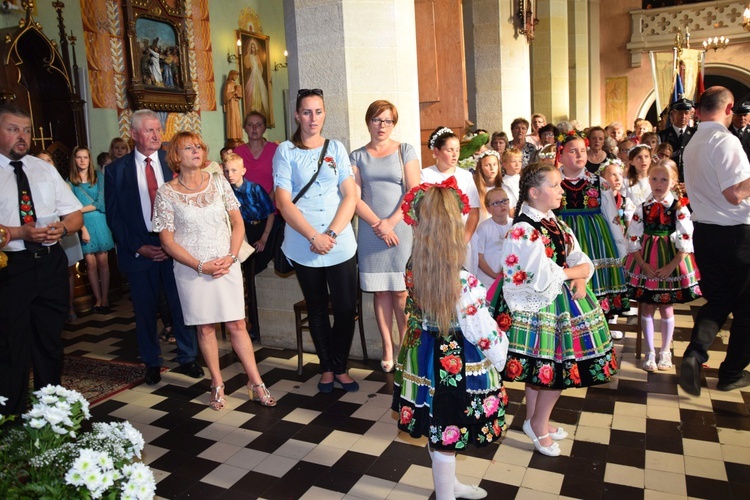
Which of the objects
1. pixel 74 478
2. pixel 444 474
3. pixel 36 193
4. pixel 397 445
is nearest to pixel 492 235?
pixel 397 445

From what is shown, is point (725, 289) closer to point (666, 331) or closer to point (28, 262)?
point (666, 331)

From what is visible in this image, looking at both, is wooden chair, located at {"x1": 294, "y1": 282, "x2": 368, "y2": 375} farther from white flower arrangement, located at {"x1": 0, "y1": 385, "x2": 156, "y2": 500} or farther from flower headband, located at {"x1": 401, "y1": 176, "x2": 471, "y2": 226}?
white flower arrangement, located at {"x1": 0, "y1": 385, "x2": 156, "y2": 500}

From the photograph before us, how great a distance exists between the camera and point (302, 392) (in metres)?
4.03

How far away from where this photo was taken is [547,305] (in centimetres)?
288

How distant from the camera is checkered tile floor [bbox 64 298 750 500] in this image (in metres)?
2.84

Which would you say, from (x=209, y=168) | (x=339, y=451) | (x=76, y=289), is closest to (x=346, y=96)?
(x=209, y=168)

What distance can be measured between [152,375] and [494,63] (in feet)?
19.0

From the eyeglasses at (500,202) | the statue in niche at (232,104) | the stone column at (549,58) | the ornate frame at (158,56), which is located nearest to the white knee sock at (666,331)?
the eyeglasses at (500,202)

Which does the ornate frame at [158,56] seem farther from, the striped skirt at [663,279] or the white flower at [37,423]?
the white flower at [37,423]

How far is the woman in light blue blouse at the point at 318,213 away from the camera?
3.71 meters

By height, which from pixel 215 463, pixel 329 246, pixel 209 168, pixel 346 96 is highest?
pixel 346 96

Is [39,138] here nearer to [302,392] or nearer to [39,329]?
[39,329]

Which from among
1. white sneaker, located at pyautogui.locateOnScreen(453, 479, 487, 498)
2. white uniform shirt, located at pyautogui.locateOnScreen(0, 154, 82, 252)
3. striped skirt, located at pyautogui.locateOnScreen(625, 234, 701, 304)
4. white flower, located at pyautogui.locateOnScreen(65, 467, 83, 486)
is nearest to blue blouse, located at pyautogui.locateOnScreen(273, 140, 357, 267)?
white uniform shirt, located at pyautogui.locateOnScreen(0, 154, 82, 252)

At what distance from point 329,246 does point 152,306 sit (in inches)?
57.9
